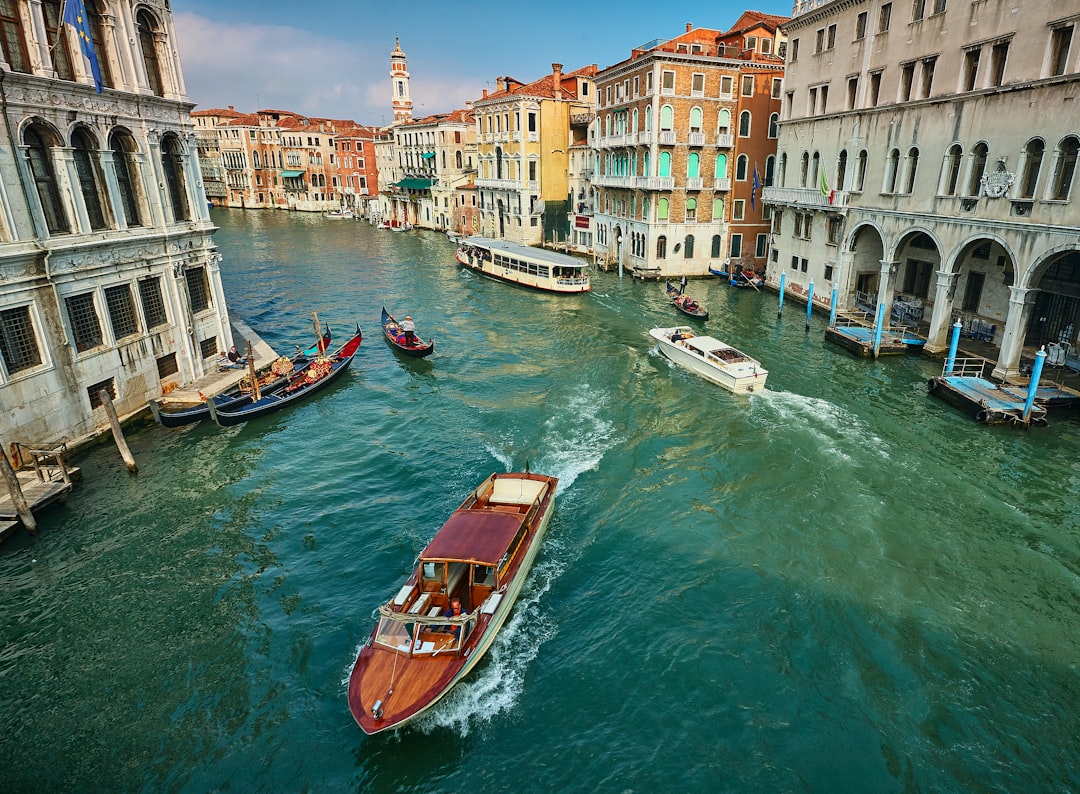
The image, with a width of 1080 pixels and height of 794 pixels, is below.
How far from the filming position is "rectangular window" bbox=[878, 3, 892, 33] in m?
28.2

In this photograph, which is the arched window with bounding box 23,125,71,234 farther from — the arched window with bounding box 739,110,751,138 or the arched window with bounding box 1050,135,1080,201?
the arched window with bounding box 739,110,751,138

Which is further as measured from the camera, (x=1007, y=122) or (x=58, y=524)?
(x=1007, y=122)

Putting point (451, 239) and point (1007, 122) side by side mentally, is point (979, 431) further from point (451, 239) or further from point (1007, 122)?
point (451, 239)

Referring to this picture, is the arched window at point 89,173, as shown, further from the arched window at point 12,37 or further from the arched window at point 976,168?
the arched window at point 976,168

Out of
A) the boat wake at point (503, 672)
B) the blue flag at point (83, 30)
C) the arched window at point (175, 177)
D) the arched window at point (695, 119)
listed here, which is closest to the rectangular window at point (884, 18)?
the arched window at point (695, 119)

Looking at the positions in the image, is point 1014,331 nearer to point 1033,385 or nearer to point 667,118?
point 1033,385

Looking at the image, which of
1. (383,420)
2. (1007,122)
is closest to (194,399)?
(383,420)

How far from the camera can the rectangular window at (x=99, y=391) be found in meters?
19.8

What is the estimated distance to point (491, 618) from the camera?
12047mm

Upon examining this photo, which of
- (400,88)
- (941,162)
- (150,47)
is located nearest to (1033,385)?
(941,162)

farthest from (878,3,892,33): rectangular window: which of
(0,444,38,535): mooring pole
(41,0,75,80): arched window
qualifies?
(0,444,38,535): mooring pole

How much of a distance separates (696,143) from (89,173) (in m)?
37.1

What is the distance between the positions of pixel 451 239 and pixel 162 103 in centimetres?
5007

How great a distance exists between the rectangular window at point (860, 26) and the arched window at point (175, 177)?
3160cm
